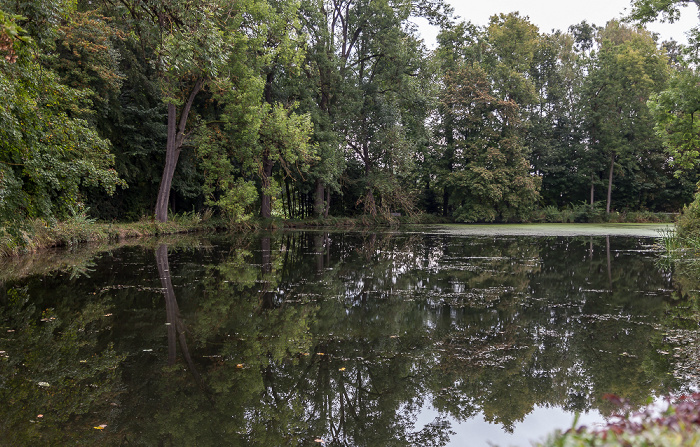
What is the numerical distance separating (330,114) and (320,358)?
2573 centimetres

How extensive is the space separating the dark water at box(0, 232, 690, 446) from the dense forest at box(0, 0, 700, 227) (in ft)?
11.8

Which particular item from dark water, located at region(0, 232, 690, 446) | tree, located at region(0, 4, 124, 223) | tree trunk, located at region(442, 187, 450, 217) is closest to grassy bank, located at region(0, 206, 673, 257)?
tree, located at region(0, 4, 124, 223)

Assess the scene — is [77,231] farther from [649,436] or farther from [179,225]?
[649,436]

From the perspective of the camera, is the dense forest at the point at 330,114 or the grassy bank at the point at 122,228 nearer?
the dense forest at the point at 330,114

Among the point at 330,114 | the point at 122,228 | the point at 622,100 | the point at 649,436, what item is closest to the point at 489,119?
the point at 622,100

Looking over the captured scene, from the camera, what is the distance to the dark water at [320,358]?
2912 millimetres

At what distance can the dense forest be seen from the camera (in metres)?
9.03

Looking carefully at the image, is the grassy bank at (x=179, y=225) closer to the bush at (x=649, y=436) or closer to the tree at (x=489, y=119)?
the tree at (x=489, y=119)

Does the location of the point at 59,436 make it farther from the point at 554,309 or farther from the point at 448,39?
the point at 448,39

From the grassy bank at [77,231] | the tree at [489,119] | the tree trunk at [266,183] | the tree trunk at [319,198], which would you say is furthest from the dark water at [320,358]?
the tree at [489,119]

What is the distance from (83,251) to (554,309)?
11.9 metres

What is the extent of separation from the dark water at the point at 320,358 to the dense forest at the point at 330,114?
3595 millimetres

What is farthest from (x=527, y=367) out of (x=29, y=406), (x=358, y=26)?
(x=358, y=26)

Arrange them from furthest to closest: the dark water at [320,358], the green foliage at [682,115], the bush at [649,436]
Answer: the green foliage at [682,115] < the dark water at [320,358] < the bush at [649,436]
